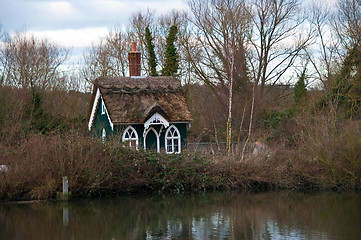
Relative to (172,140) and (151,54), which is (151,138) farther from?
(151,54)

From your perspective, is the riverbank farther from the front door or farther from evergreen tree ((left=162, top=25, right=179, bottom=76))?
evergreen tree ((left=162, top=25, right=179, bottom=76))

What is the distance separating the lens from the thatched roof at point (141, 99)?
24344 mm

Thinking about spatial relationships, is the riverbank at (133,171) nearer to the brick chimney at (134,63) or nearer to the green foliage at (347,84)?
the green foliage at (347,84)

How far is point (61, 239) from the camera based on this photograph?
11.9m

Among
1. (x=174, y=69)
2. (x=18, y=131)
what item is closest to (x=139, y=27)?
(x=174, y=69)

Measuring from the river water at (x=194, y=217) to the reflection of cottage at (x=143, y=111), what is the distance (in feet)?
18.4

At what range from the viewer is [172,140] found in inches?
993

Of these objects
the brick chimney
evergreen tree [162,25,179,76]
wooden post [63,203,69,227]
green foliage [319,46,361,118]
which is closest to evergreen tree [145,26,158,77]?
evergreen tree [162,25,179,76]

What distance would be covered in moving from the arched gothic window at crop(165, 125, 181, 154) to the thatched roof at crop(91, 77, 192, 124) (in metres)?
0.64

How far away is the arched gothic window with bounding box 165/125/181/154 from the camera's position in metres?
25.1

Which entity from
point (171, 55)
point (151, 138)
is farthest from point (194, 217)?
point (171, 55)

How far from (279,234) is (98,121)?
16071mm

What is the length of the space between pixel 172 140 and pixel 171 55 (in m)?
10.4

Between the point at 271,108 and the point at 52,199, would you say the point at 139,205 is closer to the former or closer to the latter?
the point at 52,199
